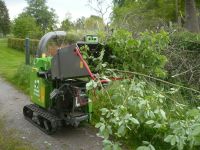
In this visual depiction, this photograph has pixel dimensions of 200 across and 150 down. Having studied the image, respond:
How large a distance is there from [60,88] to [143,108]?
145 inches

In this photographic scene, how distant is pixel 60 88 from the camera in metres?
6.55

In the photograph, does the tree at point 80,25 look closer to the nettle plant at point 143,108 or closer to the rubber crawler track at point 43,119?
the rubber crawler track at point 43,119

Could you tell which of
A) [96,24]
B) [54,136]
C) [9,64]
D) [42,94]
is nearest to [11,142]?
[54,136]

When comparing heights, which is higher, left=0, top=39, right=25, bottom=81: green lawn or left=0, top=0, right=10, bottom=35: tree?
left=0, top=0, right=10, bottom=35: tree

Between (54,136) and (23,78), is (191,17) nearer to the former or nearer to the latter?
(23,78)

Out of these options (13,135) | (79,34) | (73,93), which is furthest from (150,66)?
(79,34)

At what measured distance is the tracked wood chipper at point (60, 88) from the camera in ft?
18.4

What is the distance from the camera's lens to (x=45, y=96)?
23.4 feet

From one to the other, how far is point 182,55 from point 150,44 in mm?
4713

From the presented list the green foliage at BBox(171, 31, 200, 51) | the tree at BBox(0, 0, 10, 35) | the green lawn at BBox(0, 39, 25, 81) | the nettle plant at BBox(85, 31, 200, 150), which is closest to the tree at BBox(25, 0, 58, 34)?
the tree at BBox(0, 0, 10, 35)

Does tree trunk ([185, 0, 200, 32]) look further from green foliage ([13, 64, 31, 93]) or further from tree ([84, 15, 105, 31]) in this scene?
green foliage ([13, 64, 31, 93])

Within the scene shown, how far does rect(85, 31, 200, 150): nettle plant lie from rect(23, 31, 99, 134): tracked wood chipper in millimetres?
587

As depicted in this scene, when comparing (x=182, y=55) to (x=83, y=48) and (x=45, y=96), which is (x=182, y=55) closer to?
(x=45, y=96)

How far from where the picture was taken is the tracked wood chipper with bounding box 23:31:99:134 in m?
5.61
